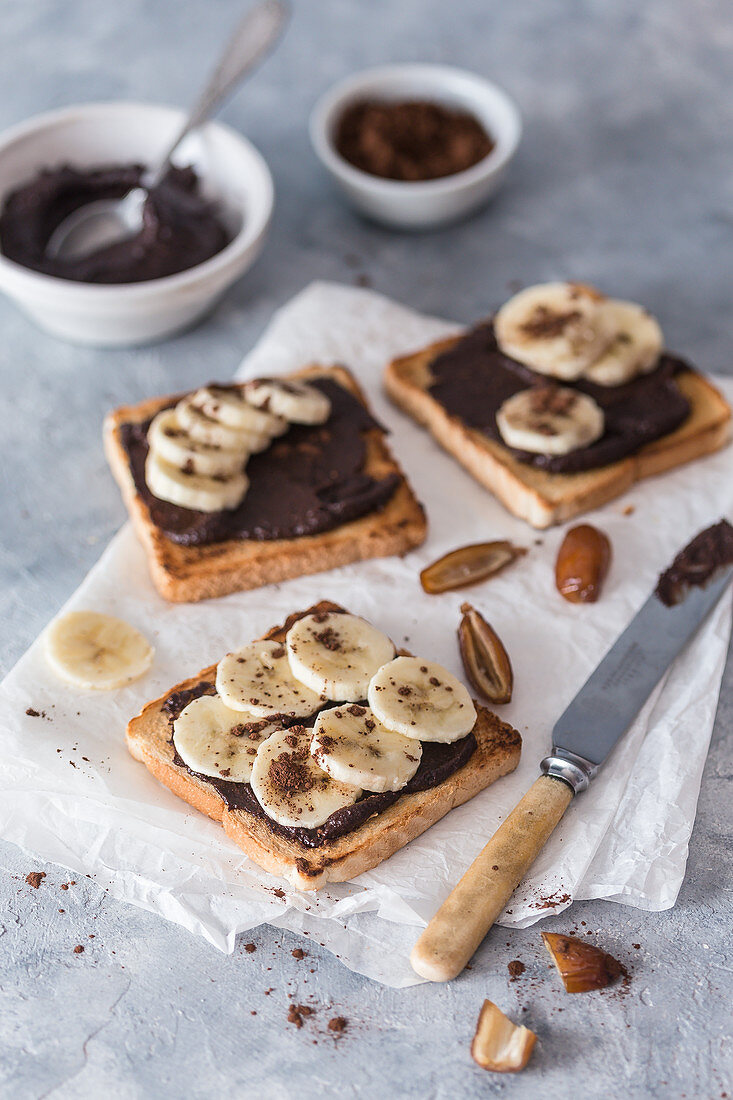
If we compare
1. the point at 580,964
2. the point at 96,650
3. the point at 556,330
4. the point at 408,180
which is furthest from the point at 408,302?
the point at 580,964

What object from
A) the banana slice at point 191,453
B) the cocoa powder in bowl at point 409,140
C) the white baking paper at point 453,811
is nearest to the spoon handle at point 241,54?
the cocoa powder in bowl at point 409,140

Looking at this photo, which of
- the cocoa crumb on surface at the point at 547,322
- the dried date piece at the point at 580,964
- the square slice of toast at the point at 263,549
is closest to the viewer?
the dried date piece at the point at 580,964

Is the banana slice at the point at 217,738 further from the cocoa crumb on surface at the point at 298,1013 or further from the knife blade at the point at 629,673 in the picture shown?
the knife blade at the point at 629,673

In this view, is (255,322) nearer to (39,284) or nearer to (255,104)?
(39,284)

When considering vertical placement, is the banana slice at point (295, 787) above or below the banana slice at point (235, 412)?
below

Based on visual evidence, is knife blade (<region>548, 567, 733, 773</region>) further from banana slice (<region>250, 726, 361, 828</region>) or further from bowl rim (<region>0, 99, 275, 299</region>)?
bowl rim (<region>0, 99, 275, 299</region>)

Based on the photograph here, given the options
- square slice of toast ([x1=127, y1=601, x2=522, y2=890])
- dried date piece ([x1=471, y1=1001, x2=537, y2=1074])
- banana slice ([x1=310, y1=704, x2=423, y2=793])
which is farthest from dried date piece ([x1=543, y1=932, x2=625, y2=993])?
banana slice ([x1=310, y1=704, x2=423, y2=793])

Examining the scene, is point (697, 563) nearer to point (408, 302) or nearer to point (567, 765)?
point (567, 765)
